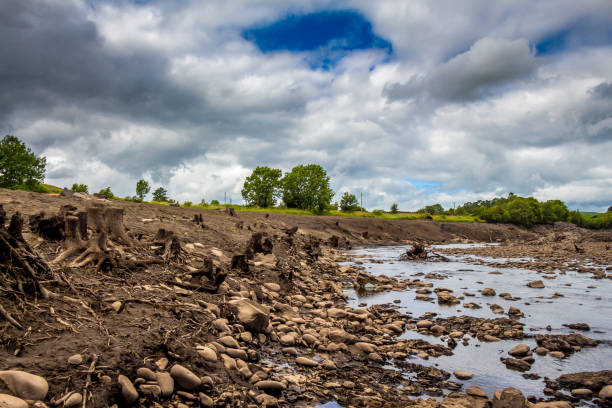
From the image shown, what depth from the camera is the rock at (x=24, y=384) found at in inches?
144

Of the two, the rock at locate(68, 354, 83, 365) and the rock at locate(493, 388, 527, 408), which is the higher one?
the rock at locate(68, 354, 83, 365)

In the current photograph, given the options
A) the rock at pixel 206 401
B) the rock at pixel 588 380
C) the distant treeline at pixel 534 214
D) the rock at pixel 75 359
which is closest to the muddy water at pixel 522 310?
the rock at pixel 588 380

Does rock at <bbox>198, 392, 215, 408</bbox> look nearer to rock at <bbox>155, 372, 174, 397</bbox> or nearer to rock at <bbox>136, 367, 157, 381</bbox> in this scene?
rock at <bbox>155, 372, 174, 397</bbox>

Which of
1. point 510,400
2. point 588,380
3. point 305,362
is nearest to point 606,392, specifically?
→ point 588,380

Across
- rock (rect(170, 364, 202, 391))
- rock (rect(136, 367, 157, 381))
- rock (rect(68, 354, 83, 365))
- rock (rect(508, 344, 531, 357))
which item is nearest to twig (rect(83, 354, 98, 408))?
rock (rect(68, 354, 83, 365))

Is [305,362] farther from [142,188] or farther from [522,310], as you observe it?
[142,188]

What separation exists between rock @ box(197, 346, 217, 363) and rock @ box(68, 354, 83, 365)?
1814mm

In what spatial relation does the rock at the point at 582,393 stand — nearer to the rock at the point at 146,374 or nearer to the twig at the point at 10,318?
the rock at the point at 146,374

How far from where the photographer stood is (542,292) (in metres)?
15.9

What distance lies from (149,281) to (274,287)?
180 inches

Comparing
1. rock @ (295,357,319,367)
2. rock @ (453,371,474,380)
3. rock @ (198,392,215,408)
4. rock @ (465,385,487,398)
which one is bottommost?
rock @ (453,371,474,380)

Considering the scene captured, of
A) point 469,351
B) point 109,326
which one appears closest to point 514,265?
point 469,351

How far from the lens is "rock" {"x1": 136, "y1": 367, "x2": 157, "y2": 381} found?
475cm

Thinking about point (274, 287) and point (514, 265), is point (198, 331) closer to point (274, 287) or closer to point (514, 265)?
point (274, 287)
